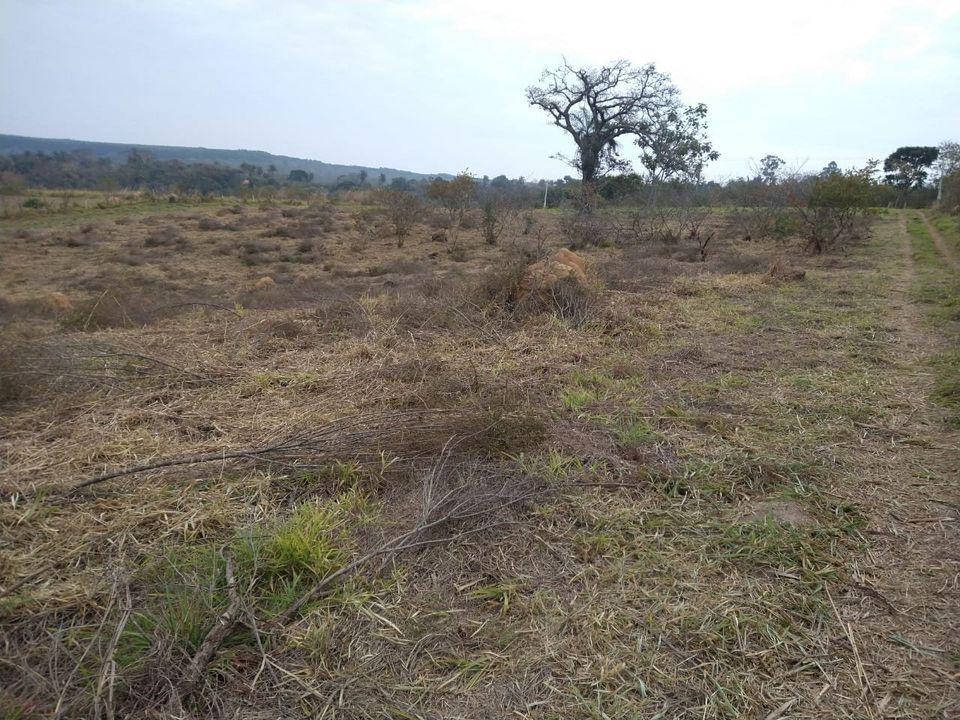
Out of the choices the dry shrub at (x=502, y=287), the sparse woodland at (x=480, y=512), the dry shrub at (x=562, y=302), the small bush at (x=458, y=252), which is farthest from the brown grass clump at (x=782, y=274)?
the small bush at (x=458, y=252)

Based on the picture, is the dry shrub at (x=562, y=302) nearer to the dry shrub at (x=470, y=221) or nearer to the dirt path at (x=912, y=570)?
the dirt path at (x=912, y=570)

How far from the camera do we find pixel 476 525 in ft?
8.77

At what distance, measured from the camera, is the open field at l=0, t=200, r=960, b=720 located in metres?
1.88

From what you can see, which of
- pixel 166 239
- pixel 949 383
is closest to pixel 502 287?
pixel 949 383

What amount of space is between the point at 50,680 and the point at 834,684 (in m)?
2.44

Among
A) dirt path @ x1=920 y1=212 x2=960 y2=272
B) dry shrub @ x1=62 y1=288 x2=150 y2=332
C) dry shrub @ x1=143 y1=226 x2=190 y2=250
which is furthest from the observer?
dry shrub @ x1=143 y1=226 x2=190 y2=250

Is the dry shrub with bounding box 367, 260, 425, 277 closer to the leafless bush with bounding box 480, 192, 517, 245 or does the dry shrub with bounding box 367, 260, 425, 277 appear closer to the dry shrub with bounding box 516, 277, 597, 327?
the leafless bush with bounding box 480, 192, 517, 245

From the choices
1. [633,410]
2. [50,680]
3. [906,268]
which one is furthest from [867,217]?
[50,680]

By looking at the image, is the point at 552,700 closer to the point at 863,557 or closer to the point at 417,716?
the point at 417,716

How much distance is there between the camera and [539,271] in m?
7.22

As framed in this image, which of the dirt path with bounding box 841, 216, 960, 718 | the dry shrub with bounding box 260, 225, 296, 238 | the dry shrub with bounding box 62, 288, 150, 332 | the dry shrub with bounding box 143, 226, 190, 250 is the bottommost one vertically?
the dirt path with bounding box 841, 216, 960, 718

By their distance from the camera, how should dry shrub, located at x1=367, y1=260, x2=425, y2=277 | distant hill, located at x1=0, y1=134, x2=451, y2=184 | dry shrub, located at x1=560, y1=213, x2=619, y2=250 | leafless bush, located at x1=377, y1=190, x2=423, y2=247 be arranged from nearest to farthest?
1. dry shrub, located at x1=367, y1=260, x2=425, y2=277
2. dry shrub, located at x1=560, y1=213, x2=619, y2=250
3. leafless bush, located at x1=377, y1=190, x2=423, y2=247
4. distant hill, located at x1=0, y1=134, x2=451, y2=184

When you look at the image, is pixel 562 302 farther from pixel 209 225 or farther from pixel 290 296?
pixel 209 225

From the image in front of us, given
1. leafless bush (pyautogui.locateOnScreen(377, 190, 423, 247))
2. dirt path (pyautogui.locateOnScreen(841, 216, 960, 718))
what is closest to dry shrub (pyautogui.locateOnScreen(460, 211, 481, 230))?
leafless bush (pyautogui.locateOnScreen(377, 190, 423, 247))
